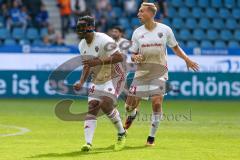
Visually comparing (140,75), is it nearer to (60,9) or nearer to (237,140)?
(237,140)

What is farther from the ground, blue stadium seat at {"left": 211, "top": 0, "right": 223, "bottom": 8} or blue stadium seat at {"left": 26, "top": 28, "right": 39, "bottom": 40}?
blue stadium seat at {"left": 211, "top": 0, "right": 223, "bottom": 8}

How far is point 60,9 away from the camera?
31.0 meters

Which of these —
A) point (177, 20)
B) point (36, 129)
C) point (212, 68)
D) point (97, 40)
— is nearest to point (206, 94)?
point (212, 68)

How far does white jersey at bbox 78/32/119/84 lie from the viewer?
12789mm

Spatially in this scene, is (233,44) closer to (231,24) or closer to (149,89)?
(231,24)

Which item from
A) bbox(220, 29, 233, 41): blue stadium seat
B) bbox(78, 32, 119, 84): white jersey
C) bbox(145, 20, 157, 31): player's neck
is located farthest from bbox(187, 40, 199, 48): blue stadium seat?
bbox(78, 32, 119, 84): white jersey

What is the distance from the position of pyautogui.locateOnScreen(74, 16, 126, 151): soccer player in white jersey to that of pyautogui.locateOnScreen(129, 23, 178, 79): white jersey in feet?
2.88

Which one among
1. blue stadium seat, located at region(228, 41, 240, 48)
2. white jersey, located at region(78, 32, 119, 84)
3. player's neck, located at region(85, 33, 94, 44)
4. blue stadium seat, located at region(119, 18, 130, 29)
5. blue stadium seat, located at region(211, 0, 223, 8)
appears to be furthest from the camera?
blue stadium seat, located at region(211, 0, 223, 8)

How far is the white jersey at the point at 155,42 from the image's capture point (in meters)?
13.8

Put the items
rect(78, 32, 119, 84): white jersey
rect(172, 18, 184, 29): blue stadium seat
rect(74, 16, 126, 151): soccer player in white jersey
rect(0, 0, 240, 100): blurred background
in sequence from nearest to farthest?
rect(74, 16, 126, 151): soccer player in white jersey → rect(78, 32, 119, 84): white jersey → rect(0, 0, 240, 100): blurred background → rect(172, 18, 184, 29): blue stadium seat

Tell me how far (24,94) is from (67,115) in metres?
5.95

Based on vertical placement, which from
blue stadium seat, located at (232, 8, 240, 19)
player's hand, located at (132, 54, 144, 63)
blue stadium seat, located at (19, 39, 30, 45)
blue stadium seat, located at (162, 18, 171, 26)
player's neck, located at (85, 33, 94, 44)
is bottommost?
blue stadium seat, located at (19, 39, 30, 45)

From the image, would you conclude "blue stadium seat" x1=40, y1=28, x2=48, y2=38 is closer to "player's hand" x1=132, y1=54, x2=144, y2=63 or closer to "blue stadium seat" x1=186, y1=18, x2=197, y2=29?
"blue stadium seat" x1=186, y1=18, x2=197, y2=29

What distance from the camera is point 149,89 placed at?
1404 cm
